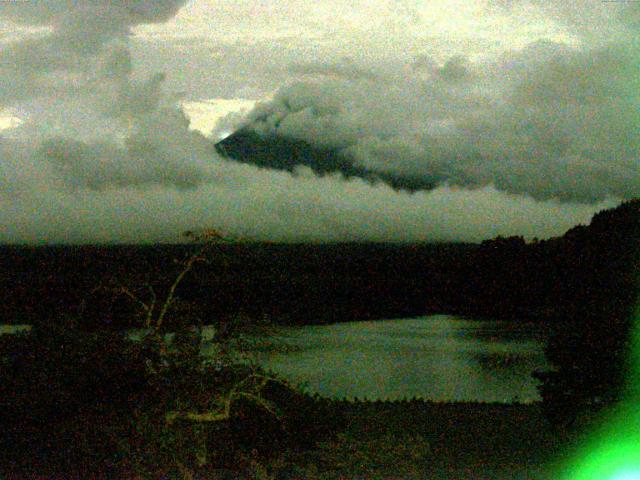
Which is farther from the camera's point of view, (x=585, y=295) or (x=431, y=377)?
(x=431, y=377)

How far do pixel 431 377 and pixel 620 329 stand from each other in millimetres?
14451

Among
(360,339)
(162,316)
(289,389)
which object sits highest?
(162,316)

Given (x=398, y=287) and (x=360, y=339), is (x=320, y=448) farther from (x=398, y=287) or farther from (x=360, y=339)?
(x=398, y=287)

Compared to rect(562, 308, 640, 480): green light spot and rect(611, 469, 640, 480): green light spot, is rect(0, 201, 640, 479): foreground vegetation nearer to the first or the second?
rect(562, 308, 640, 480): green light spot

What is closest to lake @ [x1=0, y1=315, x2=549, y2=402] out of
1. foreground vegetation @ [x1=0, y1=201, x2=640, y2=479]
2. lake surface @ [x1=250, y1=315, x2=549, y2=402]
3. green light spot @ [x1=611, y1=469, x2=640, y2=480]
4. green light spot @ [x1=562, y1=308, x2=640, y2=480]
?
lake surface @ [x1=250, y1=315, x2=549, y2=402]

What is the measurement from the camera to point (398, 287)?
2128 inches

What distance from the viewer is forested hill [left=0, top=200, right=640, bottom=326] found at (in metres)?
11.4

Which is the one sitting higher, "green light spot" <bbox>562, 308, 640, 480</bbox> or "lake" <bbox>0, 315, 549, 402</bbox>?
"green light spot" <bbox>562, 308, 640, 480</bbox>

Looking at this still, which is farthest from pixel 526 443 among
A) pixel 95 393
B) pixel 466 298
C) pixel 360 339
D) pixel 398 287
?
pixel 398 287

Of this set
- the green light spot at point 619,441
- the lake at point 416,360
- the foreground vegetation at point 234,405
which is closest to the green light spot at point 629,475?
the green light spot at point 619,441

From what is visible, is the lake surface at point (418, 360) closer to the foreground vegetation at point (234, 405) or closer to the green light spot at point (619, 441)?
the foreground vegetation at point (234, 405)

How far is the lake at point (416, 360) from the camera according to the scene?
20.5 metres

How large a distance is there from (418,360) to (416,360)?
0.08 m

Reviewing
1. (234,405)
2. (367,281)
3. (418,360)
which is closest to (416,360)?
(418,360)
